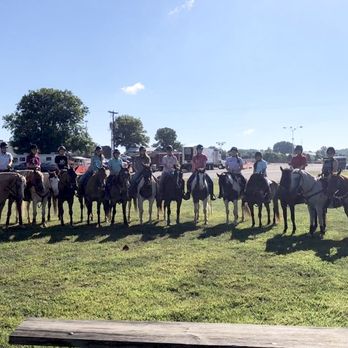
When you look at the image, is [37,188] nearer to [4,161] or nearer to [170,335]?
[4,161]

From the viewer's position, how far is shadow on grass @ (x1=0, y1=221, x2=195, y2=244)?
1178 cm

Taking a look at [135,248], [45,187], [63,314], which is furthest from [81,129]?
[63,314]

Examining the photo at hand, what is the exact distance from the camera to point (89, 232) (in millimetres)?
12711

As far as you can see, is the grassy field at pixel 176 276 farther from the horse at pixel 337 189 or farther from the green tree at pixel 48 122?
the green tree at pixel 48 122

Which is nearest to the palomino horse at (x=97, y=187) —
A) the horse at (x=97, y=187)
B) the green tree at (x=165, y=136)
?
the horse at (x=97, y=187)

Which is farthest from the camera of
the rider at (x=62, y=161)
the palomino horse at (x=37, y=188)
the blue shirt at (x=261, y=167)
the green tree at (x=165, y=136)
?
the green tree at (x=165, y=136)

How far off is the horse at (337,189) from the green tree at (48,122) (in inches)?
2122

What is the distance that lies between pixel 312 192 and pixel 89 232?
6934 millimetres

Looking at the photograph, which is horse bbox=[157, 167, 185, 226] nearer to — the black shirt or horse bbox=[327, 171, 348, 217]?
the black shirt

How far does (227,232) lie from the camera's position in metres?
12.5

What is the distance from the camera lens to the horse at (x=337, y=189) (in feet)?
39.4

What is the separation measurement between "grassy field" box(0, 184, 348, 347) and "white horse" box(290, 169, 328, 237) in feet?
2.09

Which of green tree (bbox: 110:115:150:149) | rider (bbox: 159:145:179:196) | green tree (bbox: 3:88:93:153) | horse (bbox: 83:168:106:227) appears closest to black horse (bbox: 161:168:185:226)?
rider (bbox: 159:145:179:196)

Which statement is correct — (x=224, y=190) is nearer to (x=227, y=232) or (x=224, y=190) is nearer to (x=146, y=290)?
(x=227, y=232)
